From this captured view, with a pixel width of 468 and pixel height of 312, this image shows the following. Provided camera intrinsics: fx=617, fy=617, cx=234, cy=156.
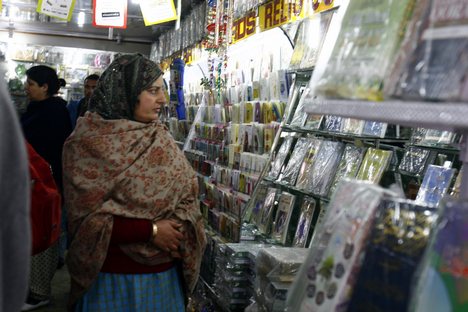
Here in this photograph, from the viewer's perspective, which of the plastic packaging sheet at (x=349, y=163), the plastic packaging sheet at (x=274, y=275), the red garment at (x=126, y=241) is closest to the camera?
the plastic packaging sheet at (x=274, y=275)

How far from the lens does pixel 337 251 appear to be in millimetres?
1065

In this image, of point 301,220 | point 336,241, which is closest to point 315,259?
point 336,241

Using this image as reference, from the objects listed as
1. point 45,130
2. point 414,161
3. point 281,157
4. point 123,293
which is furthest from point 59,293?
point 414,161

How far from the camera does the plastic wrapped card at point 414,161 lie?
6.83ft

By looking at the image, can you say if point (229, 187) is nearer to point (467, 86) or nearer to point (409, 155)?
point (409, 155)

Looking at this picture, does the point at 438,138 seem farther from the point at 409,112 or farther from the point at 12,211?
the point at 12,211

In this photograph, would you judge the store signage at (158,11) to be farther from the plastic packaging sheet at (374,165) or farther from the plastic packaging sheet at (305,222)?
the plastic packaging sheet at (374,165)

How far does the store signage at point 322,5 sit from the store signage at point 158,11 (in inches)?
137

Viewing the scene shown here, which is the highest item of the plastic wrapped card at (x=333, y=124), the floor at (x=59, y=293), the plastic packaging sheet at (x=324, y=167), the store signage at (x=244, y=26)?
the store signage at (x=244, y=26)

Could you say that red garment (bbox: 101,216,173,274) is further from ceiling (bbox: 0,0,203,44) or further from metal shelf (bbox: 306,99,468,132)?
ceiling (bbox: 0,0,203,44)

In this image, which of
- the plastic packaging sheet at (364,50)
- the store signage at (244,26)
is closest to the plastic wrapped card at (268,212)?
the store signage at (244,26)

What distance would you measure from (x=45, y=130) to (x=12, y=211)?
12.5 ft

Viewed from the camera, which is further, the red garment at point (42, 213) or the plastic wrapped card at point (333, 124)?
the plastic wrapped card at point (333, 124)

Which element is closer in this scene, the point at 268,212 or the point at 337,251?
the point at 337,251
